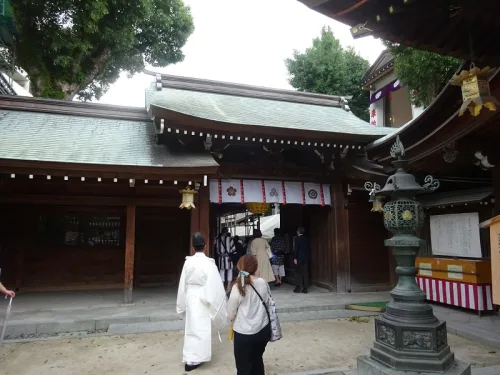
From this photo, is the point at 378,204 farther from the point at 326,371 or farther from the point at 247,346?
the point at 247,346

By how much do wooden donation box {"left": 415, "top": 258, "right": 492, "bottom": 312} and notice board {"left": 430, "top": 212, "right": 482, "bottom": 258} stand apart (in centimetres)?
41

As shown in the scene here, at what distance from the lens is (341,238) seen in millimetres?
9531

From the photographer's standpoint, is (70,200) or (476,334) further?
(70,200)

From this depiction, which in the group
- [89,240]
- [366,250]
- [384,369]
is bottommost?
[384,369]

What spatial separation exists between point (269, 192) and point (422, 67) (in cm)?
570

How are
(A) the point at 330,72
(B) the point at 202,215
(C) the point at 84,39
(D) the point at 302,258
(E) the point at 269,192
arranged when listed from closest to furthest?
(B) the point at 202,215 → (E) the point at 269,192 → (D) the point at 302,258 → (C) the point at 84,39 → (A) the point at 330,72

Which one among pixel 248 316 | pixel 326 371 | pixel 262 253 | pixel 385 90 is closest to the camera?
pixel 248 316

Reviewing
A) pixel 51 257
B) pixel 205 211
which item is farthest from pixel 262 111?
pixel 51 257

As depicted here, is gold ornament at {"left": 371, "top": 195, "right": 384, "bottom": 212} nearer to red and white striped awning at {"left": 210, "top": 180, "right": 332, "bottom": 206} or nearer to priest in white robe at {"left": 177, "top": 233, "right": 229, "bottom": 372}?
red and white striped awning at {"left": 210, "top": 180, "right": 332, "bottom": 206}

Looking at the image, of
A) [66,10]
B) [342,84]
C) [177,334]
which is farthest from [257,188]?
[342,84]

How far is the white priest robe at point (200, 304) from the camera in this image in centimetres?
446

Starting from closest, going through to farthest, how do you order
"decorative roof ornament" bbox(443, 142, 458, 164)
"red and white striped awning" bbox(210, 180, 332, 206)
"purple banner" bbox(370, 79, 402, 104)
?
"decorative roof ornament" bbox(443, 142, 458, 164)
"red and white striped awning" bbox(210, 180, 332, 206)
"purple banner" bbox(370, 79, 402, 104)

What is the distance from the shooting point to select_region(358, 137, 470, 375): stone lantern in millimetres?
3613

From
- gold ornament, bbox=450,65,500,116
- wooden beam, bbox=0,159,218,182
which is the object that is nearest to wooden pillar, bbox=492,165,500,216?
gold ornament, bbox=450,65,500,116
